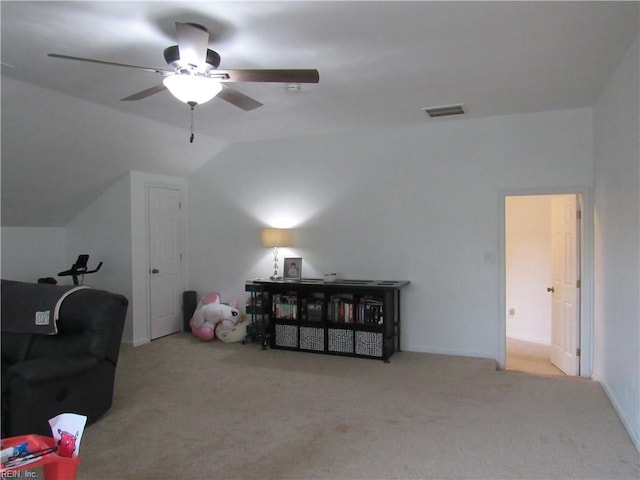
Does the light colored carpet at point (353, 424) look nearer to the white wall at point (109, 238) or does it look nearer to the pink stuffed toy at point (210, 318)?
the pink stuffed toy at point (210, 318)

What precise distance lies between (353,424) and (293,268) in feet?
8.59

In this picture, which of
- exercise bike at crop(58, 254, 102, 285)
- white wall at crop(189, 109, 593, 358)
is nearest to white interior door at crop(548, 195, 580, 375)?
white wall at crop(189, 109, 593, 358)

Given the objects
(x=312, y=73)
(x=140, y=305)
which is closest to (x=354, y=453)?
(x=312, y=73)

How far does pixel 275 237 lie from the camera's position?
5371 millimetres

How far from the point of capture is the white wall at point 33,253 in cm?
514

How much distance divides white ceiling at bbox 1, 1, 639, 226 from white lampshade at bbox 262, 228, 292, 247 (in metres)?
1.19

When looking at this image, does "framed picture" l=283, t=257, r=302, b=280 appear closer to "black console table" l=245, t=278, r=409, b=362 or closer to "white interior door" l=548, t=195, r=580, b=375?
"black console table" l=245, t=278, r=409, b=362

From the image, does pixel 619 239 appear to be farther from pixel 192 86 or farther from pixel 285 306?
pixel 285 306

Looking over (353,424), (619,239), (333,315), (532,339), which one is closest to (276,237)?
(333,315)

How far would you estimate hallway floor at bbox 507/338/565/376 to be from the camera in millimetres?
4988

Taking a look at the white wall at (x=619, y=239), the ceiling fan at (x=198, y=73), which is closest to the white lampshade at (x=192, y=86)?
the ceiling fan at (x=198, y=73)

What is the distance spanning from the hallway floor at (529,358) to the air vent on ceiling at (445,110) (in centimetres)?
289

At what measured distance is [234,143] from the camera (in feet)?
19.3

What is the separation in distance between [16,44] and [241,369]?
3.23 meters
